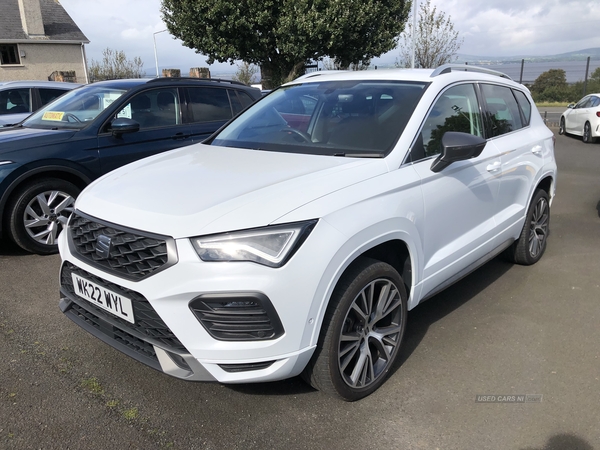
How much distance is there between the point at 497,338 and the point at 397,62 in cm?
1970

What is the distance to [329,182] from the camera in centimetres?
262

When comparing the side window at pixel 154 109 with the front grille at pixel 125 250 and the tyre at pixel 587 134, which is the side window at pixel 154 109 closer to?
the front grille at pixel 125 250

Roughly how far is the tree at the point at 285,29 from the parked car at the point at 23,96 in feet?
31.9

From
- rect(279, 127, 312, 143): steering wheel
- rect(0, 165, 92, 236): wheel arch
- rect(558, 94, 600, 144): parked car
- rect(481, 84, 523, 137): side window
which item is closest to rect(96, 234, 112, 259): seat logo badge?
rect(279, 127, 312, 143): steering wheel

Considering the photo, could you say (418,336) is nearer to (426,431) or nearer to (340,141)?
(426,431)

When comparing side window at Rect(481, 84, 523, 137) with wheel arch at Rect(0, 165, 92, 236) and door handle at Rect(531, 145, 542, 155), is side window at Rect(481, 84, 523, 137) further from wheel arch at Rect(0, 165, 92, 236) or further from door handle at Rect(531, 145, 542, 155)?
→ wheel arch at Rect(0, 165, 92, 236)

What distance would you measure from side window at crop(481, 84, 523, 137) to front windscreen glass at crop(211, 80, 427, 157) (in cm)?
89

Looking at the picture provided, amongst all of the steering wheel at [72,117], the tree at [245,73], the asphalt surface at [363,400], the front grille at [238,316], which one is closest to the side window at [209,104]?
the steering wheel at [72,117]

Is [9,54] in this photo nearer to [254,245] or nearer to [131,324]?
[131,324]

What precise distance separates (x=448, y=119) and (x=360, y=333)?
165cm

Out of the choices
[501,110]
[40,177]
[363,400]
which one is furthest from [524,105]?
[40,177]

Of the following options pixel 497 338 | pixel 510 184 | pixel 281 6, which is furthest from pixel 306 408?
pixel 281 6

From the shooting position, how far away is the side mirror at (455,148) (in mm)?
2998

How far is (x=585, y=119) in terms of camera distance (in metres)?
14.0
